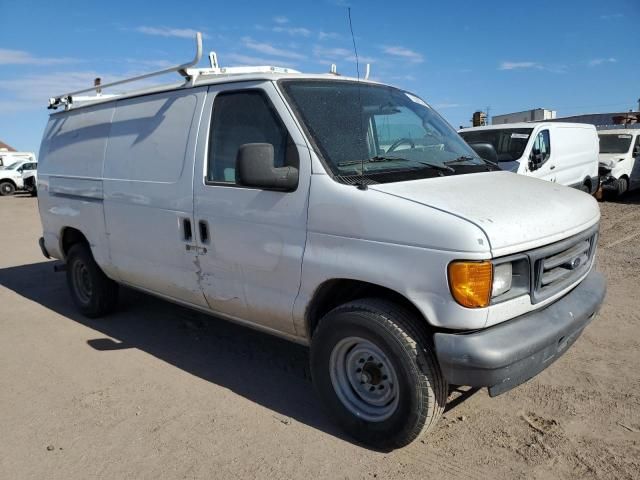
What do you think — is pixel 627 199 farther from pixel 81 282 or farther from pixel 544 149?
pixel 81 282

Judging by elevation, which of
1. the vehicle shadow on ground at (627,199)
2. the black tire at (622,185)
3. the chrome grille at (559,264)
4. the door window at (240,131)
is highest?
the door window at (240,131)

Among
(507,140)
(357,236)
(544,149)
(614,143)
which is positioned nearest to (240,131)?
(357,236)

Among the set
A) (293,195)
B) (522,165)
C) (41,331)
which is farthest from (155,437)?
(522,165)

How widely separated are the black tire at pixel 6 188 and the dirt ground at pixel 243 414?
1016 inches

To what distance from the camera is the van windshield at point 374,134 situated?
318 cm

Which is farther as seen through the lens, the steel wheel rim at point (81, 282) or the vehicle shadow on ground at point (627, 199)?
the vehicle shadow on ground at point (627, 199)

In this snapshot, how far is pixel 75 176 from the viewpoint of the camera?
17.0ft

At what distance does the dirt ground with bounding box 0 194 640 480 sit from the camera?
287 centimetres

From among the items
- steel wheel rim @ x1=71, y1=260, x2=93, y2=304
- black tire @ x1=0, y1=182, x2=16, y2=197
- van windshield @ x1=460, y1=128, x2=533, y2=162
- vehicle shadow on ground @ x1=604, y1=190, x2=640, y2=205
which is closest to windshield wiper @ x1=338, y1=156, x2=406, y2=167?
steel wheel rim @ x1=71, y1=260, x2=93, y2=304

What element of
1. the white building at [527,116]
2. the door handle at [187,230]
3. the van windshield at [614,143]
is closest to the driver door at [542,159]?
the van windshield at [614,143]

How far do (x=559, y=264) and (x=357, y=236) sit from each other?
1146 millimetres

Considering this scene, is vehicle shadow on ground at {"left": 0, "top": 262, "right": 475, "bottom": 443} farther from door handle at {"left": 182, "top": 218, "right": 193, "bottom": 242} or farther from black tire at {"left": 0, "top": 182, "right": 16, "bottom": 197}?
black tire at {"left": 0, "top": 182, "right": 16, "bottom": 197}

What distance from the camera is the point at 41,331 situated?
205 inches

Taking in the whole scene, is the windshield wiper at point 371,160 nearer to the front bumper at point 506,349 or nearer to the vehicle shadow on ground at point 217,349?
the front bumper at point 506,349
